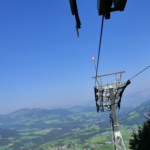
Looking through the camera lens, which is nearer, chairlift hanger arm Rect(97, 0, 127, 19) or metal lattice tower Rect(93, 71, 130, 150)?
chairlift hanger arm Rect(97, 0, 127, 19)

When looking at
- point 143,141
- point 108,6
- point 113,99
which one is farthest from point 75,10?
point 143,141

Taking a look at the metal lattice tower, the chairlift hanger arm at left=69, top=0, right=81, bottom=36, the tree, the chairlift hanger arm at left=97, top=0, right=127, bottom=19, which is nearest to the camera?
the chairlift hanger arm at left=97, top=0, right=127, bottom=19

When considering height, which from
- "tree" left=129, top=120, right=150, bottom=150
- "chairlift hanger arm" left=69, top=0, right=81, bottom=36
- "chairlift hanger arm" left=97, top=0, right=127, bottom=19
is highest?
"chairlift hanger arm" left=69, top=0, right=81, bottom=36

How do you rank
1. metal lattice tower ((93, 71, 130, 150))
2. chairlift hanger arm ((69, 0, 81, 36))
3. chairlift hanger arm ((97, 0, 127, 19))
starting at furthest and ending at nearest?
1. metal lattice tower ((93, 71, 130, 150))
2. chairlift hanger arm ((69, 0, 81, 36))
3. chairlift hanger arm ((97, 0, 127, 19))

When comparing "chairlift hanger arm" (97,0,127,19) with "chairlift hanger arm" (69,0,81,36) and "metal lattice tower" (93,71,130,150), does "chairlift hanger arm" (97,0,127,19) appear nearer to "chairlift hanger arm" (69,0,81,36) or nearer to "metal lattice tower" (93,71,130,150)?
"chairlift hanger arm" (69,0,81,36)

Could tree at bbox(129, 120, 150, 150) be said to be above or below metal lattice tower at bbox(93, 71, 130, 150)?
below

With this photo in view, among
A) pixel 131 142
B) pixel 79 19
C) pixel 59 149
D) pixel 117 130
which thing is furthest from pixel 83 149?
pixel 79 19

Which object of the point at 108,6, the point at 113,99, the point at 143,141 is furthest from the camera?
the point at 143,141

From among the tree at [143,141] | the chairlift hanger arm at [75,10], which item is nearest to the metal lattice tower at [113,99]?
the tree at [143,141]

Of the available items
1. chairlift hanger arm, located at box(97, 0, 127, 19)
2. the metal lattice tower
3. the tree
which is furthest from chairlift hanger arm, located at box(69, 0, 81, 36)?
the tree

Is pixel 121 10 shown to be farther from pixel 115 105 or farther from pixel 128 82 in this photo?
pixel 115 105

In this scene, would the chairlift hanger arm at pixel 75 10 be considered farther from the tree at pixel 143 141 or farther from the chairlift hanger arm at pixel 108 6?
the tree at pixel 143 141

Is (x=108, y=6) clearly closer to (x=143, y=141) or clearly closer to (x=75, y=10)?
(x=75, y=10)
